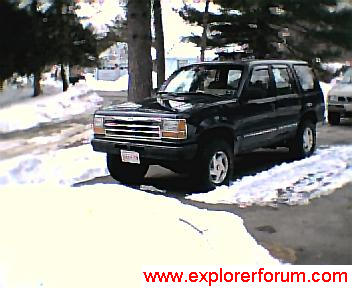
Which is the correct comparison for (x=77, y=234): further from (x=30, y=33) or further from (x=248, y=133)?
(x=30, y=33)

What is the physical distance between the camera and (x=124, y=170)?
26.0 feet

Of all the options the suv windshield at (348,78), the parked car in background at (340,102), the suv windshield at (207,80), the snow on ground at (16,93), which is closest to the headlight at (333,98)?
the parked car in background at (340,102)

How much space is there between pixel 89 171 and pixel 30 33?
1092 centimetres

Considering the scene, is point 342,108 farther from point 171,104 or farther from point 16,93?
point 16,93

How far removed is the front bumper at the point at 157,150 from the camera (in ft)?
22.1

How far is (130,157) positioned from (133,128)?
1.26 feet

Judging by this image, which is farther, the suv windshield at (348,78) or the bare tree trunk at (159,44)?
the bare tree trunk at (159,44)

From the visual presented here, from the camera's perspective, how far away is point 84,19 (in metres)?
22.0

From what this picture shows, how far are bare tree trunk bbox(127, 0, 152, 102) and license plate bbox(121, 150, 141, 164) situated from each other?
4467 millimetres

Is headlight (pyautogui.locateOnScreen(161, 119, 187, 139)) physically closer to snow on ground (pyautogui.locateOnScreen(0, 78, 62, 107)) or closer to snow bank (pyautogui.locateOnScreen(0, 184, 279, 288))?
snow bank (pyautogui.locateOnScreen(0, 184, 279, 288))

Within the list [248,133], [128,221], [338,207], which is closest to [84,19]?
[248,133]

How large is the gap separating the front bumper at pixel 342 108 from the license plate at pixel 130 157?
28.0 ft

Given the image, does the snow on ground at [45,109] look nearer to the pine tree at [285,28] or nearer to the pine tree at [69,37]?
the pine tree at [69,37]

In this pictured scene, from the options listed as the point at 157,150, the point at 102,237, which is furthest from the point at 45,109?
the point at 102,237
